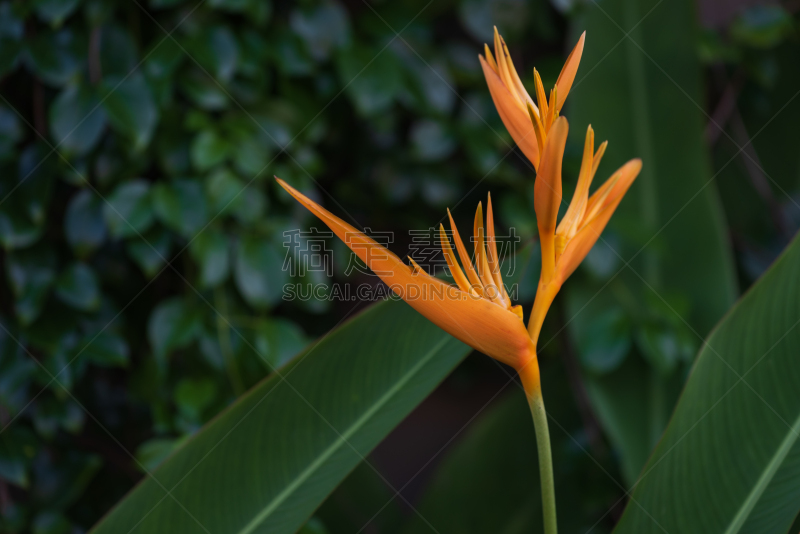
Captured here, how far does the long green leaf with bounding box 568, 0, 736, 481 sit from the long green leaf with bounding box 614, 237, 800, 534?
0.41 meters

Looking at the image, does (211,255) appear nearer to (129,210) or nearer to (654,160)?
(129,210)

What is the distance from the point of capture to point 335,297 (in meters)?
0.92

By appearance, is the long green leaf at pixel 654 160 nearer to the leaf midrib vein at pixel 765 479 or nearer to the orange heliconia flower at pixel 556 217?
the leaf midrib vein at pixel 765 479

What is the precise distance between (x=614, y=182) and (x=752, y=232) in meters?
0.77

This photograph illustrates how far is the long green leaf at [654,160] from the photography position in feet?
2.58

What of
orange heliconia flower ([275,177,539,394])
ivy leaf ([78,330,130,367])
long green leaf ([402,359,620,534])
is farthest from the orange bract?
long green leaf ([402,359,620,534])

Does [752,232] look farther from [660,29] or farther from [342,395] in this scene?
[342,395]

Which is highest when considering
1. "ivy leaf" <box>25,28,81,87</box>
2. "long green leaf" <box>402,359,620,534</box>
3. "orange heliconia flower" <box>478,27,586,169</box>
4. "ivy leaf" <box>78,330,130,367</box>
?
"ivy leaf" <box>25,28,81,87</box>

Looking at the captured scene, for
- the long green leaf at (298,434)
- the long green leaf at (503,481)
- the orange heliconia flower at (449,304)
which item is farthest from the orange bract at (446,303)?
the long green leaf at (503,481)

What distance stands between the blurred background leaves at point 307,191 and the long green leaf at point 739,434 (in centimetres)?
36

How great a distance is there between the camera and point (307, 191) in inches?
28.3

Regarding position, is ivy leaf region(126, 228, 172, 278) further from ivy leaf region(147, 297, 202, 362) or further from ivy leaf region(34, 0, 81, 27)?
ivy leaf region(34, 0, 81, 27)

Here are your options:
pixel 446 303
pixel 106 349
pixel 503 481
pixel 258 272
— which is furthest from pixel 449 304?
pixel 503 481

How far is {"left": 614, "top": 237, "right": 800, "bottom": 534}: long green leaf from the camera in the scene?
1.11 ft
